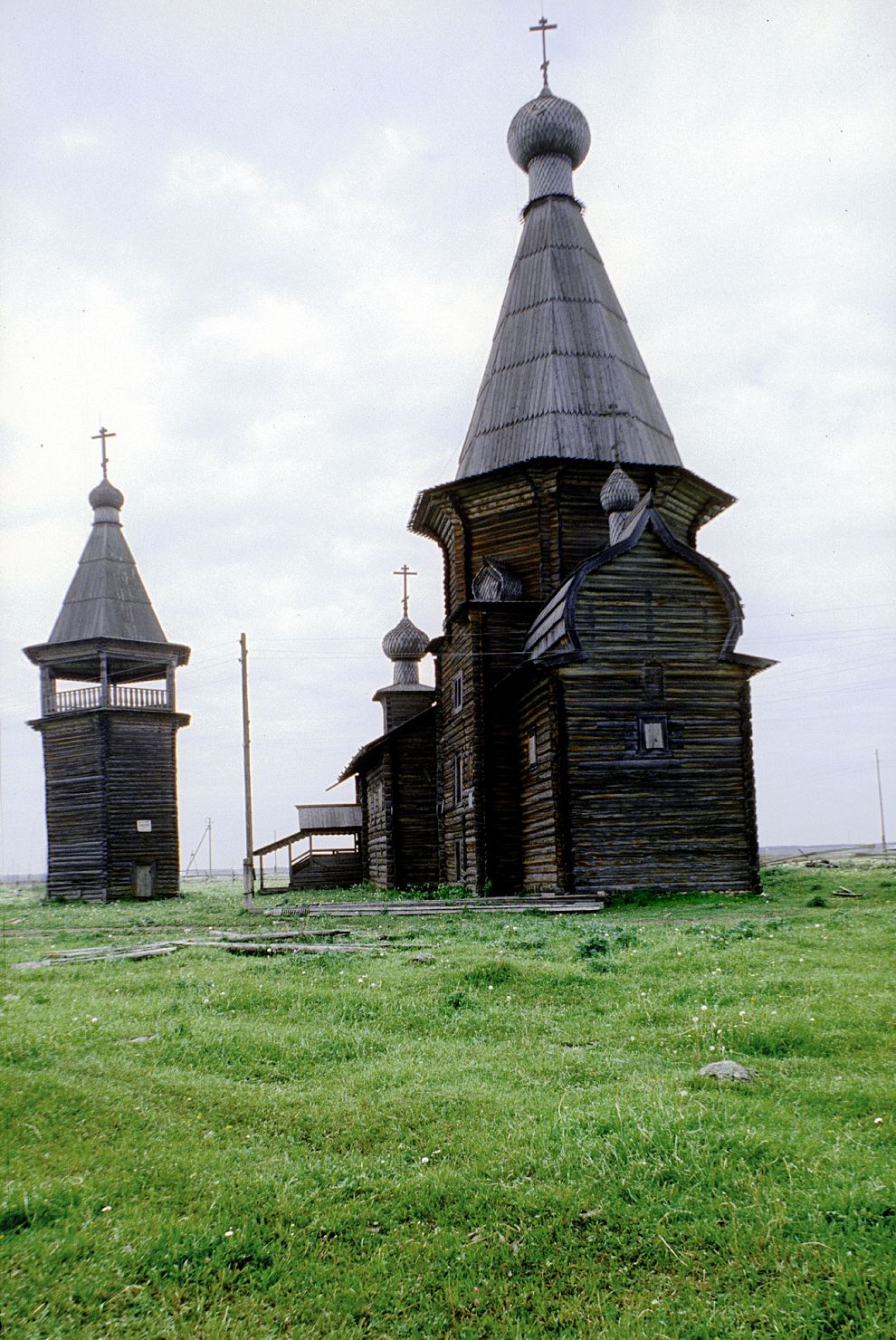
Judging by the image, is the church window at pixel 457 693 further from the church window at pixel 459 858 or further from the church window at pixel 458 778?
the church window at pixel 459 858

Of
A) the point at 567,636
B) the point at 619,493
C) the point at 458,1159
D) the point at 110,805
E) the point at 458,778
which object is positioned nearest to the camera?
the point at 458,1159

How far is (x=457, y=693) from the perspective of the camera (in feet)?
98.0

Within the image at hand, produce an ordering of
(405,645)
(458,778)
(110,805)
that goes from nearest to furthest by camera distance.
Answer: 1. (458,778)
2. (110,805)
3. (405,645)

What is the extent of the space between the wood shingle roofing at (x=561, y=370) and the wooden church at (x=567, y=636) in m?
0.07

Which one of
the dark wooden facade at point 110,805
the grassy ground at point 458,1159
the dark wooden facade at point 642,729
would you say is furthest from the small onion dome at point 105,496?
the grassy ground at point 458,1159

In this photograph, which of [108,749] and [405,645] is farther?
[405,645]

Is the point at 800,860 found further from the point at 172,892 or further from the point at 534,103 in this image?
the point at 534,103

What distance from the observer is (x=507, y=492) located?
2814 cm

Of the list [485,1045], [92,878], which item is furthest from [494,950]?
[92,878]

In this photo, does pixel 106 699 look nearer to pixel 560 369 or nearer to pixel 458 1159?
pixel 560 369

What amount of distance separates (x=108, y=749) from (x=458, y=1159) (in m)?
35.4

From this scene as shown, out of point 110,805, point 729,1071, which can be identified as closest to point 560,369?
point 110,805

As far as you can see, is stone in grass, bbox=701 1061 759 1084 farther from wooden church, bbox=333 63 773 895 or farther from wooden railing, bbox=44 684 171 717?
wooden railing, bbox=44 684 171 717

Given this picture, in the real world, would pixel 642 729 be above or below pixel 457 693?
below
